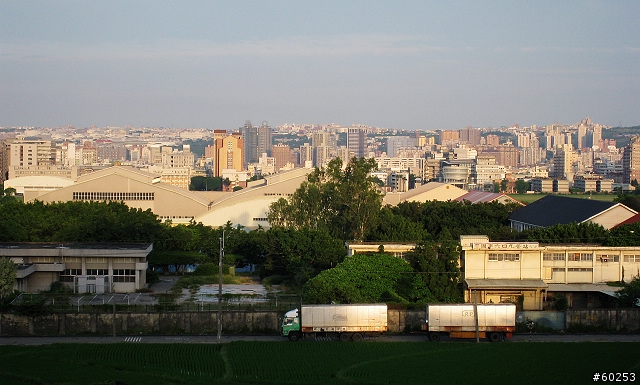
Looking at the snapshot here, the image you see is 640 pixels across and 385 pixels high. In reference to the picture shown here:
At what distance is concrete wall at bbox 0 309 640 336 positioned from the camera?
82.3ft

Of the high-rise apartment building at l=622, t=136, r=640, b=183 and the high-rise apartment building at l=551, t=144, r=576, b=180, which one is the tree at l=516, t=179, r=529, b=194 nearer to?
the high-rise apartment building at l=622, t=136, r=640, b=183

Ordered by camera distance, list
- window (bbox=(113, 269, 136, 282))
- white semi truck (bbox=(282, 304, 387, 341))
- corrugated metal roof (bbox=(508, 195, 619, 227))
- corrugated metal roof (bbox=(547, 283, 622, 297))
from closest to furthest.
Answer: white semi truck (bbox=(282, 304, 387, 341)) < corrugated metal roof (bbox=(547, 283, 622, 297)) < window (bbox=(113, 269, 136, 282)) < corrugated metal roof (bbox=(508, 195, 619, 227))

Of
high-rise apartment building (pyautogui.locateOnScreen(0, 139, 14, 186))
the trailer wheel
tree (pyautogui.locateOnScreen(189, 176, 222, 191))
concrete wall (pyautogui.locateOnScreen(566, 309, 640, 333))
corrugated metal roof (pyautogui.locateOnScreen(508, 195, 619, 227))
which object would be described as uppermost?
high-rise apartment building (pyautogui.locateOnScreen(0, 139, 14, 186))

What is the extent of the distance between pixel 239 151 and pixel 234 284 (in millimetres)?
157849

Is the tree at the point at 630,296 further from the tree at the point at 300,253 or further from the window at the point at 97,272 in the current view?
the window at the point at 97,272

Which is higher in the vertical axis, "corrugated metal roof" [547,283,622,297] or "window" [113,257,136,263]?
"window" [113,257,136,263]

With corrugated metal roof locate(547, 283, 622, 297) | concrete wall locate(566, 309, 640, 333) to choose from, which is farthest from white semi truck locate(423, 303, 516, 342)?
corrugated metal roof locate(547, 283, 622, 297)

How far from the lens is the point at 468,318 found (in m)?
23.8

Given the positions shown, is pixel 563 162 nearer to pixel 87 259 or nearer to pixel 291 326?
pixel 87 259

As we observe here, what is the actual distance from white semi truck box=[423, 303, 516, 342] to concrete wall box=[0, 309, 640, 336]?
4.71 ft

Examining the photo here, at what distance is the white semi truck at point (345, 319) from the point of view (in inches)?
938

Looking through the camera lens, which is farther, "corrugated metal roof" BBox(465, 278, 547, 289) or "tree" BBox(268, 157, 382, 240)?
"tree" BBox(268, 157, 382, 240)

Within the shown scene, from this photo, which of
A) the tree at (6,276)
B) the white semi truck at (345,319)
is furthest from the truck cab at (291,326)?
the tree at (6,276)

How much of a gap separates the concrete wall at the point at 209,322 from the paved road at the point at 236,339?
1.52ft
